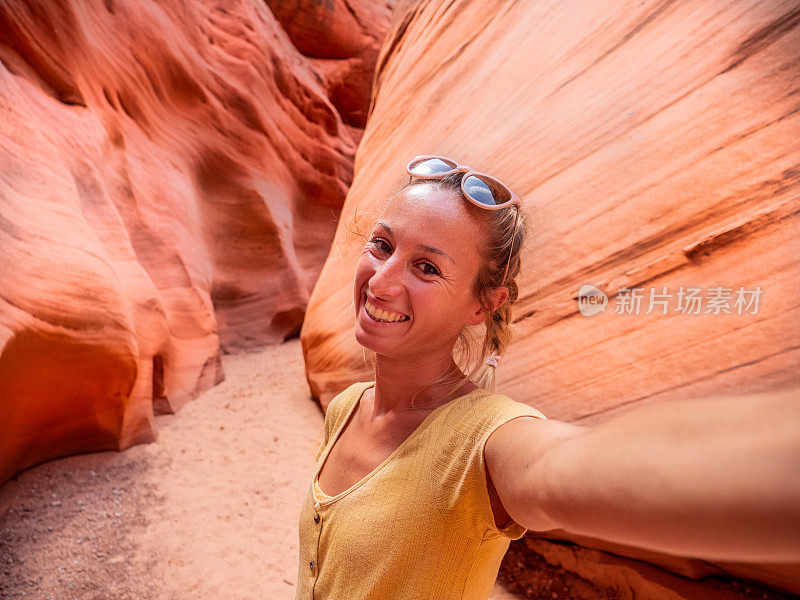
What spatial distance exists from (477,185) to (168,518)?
2.17m

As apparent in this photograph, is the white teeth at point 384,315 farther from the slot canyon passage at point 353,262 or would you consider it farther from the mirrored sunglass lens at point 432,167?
the slot canyon passage at point 353,262

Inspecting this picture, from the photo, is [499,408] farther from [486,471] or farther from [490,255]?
[490,255]

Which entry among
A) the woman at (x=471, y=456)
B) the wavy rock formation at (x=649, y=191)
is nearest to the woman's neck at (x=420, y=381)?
the woman at (x=471, y=456)

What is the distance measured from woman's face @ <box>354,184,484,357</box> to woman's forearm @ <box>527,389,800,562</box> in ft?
1.70

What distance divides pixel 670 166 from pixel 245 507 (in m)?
2.35

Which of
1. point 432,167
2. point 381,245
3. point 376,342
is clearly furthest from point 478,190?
point 376,342

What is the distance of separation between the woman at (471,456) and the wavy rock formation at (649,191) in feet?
1.18

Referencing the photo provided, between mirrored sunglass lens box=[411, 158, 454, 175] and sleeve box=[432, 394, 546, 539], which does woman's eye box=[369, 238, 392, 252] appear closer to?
mirrored sunglass lens box=[411, 158, 454, 175]

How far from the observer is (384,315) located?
39.4 inches

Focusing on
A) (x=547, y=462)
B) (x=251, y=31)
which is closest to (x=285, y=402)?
(x=547, y=462)

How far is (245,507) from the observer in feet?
8.35

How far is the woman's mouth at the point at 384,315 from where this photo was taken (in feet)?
3.28

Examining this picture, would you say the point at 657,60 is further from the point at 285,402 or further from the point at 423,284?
the point at 285,402
